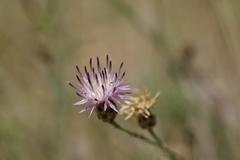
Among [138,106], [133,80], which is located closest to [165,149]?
[138,106]


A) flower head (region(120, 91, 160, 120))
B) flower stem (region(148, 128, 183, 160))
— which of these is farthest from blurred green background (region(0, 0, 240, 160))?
flower stem (region(148, 128, 183, 160))

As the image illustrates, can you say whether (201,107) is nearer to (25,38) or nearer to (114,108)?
(25,38)

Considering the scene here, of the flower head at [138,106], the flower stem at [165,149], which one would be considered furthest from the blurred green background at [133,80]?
the flower stem at [165,149]

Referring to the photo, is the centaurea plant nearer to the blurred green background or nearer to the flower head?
the flower head


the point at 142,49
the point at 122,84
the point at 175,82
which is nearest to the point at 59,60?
the point at 175,82

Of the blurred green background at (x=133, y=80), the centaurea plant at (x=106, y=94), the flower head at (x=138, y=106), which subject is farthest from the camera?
the blurred green background at (x=133, y=80)

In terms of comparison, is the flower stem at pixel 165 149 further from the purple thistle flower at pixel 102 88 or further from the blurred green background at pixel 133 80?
the blurred green background at pixel 133 80
